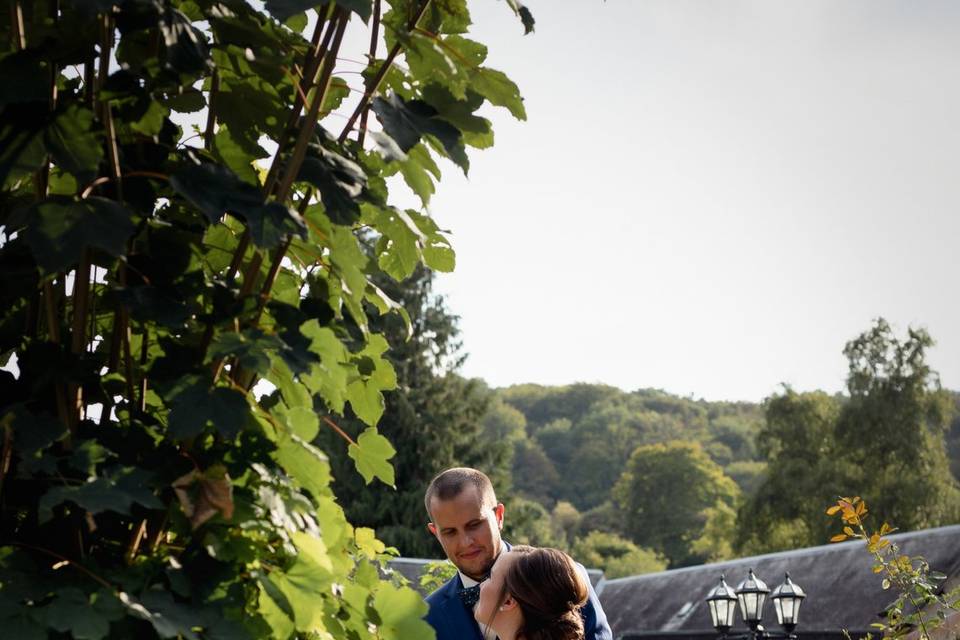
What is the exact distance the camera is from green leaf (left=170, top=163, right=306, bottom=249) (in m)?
1.26

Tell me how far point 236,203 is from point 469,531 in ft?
7.80

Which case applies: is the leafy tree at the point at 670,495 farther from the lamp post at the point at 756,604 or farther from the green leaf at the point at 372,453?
the green leaf at the point at 372,453

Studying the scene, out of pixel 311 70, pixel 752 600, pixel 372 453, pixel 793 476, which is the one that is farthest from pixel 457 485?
pixel 793 476

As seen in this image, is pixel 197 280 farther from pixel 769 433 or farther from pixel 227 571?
pixel 769 433

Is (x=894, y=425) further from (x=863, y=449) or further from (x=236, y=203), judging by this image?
(x=236, y=203)

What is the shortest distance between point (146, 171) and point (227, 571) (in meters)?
0.53

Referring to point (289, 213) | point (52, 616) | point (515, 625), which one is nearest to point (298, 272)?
point (289, 213)

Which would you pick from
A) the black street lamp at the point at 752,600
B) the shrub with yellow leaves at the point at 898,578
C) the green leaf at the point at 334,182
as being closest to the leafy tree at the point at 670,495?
the black street lamp at the point at 752,600

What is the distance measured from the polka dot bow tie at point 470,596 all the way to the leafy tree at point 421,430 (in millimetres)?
25500

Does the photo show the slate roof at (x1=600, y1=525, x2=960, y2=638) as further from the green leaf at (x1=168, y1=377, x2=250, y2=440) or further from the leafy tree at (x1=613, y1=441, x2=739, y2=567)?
the leafy tree at (x1=613, y1=441, x2=739, y2=567)

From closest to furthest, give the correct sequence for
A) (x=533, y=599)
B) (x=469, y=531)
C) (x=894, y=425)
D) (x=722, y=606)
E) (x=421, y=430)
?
(x=533, y=599)
(x=469, y=531)
(x=722, y=606)
(x=421, y=430)
(x=894, y=425)

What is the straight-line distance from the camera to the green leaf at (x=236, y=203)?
1261 mm

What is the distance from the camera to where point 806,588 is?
1581 cm

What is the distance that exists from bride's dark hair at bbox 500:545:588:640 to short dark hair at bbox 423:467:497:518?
646mm
